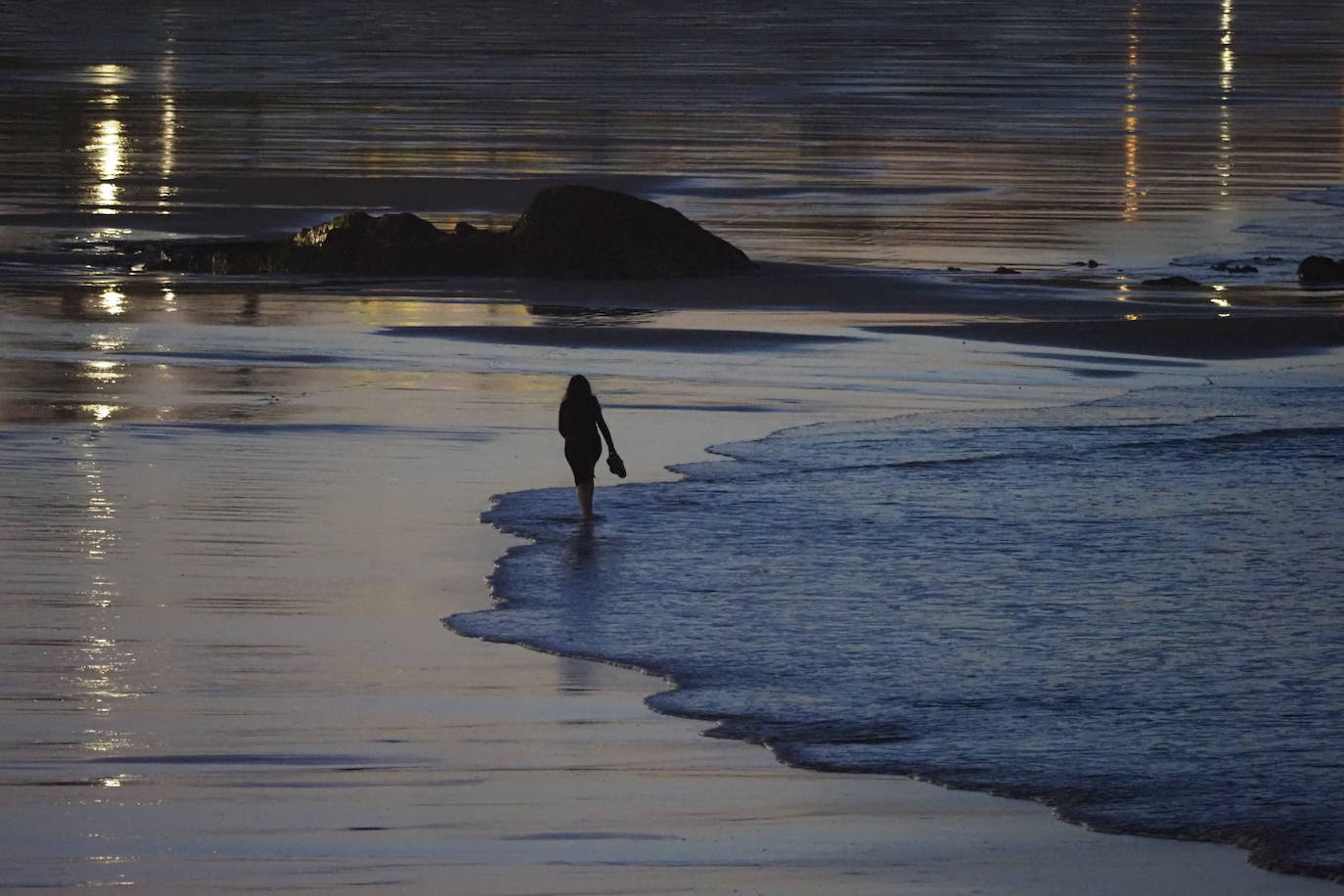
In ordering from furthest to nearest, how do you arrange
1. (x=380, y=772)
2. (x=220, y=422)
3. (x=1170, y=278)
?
(x=1170, y=278), (x=220, y=422), (x=380, y=772)

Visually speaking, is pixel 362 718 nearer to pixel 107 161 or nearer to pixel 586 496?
pixel 586 496

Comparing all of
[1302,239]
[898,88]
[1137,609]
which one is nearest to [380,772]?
[1137,609]

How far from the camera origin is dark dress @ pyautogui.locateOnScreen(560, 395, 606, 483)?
550 inches

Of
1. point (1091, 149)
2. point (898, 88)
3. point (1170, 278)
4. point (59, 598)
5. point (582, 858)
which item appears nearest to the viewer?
point (582, 858)

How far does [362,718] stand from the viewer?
973 cm

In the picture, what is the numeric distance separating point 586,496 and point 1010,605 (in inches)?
116

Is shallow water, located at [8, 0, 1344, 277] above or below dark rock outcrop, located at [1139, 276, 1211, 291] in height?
above

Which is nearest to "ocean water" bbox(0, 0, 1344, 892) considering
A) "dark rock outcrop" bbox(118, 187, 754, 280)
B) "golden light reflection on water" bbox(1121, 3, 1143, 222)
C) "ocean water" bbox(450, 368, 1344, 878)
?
"ocean water" bbox(450, 368, 1344, 878)

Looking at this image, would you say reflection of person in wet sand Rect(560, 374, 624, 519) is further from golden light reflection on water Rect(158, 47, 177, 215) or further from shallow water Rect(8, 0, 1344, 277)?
golden light reflection on water Rect(158, 47, 177, 215)

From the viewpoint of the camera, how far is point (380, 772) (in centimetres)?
899

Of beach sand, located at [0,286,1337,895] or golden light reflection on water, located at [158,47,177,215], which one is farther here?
golden light reflection on water, located at [158,47,177,215]

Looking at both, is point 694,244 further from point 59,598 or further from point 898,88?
point 898,88

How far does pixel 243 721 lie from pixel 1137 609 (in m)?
4.64

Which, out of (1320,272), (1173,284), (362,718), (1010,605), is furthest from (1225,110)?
(362,718)
